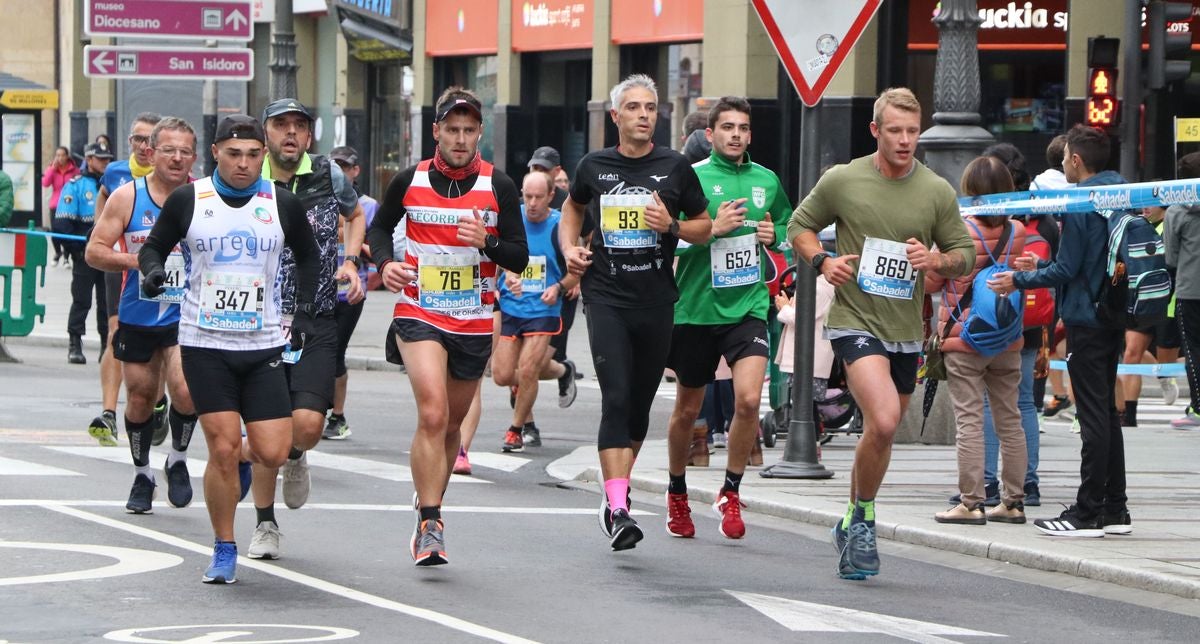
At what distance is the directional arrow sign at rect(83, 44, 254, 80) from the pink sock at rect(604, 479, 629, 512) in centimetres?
1253

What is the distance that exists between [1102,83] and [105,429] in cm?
950

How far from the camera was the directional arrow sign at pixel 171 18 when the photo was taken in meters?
20.7

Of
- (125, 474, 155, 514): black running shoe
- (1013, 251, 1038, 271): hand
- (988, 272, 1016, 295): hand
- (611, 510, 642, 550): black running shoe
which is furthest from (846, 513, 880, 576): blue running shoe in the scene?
(125, 474, 155, 514): black running shoe

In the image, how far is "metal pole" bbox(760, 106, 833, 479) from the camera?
11.6 meters

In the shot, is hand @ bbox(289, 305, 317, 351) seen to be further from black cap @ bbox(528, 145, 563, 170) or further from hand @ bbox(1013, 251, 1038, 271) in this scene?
black cap @ bbox(528, 145, 563, 170)

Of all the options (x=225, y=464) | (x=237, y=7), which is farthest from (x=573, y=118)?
(x=225, y=464)

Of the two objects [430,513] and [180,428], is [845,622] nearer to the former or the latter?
[430,513]

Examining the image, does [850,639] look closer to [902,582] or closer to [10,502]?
[902,582]

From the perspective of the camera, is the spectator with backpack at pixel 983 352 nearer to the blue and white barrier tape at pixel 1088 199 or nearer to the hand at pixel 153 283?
the blue and white barrier tape at pixel 1088 199

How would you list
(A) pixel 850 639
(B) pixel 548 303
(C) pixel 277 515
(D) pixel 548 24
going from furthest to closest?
(D) pixel 548 24 → (B) pixel 548 303 → (C) pixel 277 515 → (A) pixel 850 639

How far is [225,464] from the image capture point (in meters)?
8.14

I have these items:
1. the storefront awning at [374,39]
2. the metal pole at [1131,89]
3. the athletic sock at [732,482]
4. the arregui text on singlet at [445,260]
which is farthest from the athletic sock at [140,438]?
the storefront awning at [374,39]

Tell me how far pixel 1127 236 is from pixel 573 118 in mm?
21742

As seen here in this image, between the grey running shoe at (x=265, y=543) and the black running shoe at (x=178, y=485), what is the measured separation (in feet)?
4.79
